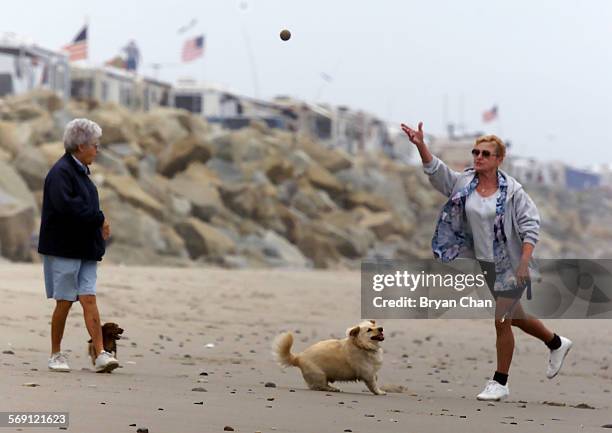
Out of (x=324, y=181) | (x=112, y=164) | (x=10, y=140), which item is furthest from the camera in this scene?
(x=324, y=181)

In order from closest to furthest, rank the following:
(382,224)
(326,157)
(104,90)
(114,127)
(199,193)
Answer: (199,193) → (114,127) → (382,224) → (326,157) → (104,90)

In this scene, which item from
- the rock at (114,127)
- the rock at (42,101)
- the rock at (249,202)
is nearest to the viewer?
the rock at (249,202)

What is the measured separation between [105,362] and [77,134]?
4.22 ft

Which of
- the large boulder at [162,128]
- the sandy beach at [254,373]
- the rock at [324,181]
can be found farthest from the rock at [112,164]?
the sandy beach at [254,373]

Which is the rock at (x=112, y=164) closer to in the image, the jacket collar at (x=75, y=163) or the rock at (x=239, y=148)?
the rock at (x=239, y=148)

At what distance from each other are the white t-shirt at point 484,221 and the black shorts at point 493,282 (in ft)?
0.20

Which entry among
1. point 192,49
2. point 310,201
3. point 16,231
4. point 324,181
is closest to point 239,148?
point 310,201

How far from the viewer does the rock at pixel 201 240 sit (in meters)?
25.2

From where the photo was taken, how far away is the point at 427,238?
1761 inches

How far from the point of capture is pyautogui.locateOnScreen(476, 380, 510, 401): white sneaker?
253 inches

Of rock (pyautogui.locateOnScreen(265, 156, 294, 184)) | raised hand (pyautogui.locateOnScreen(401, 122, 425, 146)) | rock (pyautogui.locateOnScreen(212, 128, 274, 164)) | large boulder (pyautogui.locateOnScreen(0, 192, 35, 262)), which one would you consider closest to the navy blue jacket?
raised hand (pyautogui.locateOnScreen(401, 122, 425, 146))

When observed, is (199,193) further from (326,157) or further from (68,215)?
(68,215)

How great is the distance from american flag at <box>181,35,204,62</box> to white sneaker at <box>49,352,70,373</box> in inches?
→ 2374

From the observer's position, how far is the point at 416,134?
657 cm
